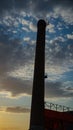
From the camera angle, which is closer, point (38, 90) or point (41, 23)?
point (38, 90)

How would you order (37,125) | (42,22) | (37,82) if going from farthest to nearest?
1. (42,22)
2. (37,82)
3. (37,125)

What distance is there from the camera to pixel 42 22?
143ft

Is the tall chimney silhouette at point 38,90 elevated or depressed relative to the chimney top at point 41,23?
depressed

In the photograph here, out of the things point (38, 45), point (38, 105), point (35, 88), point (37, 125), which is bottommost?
point (37, 125)

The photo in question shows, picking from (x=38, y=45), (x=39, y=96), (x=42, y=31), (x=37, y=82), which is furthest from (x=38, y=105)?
(x=42, y=31)

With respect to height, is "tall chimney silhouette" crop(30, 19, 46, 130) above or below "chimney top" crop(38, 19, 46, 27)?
below

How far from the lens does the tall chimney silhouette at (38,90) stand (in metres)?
34.9

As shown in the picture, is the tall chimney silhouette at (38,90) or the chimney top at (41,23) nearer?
the tall chimney silhouette at (38,90)

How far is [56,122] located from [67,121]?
6.26ft

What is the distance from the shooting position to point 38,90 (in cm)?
3653

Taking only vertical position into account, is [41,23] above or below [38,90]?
above

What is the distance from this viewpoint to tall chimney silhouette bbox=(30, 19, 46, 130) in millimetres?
34938

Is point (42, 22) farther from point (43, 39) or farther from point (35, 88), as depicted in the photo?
point (35, 88)

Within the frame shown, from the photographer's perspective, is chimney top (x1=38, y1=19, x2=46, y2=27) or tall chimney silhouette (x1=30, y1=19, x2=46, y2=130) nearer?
tall chimney silhouette (x1=30, y1=19, x2=46, y2=130)
